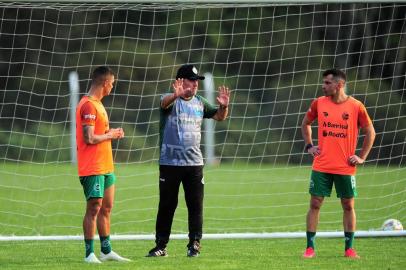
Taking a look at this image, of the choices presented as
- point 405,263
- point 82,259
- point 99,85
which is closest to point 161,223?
point 82,259

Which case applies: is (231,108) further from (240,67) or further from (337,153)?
(337,153)

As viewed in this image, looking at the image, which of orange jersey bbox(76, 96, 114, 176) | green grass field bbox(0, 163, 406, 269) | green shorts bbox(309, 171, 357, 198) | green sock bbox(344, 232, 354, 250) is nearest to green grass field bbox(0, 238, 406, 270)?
green grass field bbox(0, 163, 406, 269)

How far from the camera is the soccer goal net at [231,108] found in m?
14.6

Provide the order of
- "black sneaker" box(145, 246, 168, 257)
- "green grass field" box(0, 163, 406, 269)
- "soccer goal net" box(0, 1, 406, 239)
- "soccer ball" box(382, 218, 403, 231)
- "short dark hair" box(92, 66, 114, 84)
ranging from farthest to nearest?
"soccer goal net" box(0, 1, 406, 239) → "soccer ball" box(382, 218, 403, 231) → "black sneaker" box(145, 246, 168, 257) → "green grass field" box(0, 163, 406, 269) → "short dark hair" box(92, 66, 114, 84)

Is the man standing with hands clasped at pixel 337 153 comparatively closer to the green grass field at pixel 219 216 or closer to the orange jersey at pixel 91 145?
the green grass field at pixel 219 216

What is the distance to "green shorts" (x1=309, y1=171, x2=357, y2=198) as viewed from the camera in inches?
387

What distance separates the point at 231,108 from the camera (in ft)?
73.1

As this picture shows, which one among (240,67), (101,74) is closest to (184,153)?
(101,74)

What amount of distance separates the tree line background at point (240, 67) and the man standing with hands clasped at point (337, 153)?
286 cm

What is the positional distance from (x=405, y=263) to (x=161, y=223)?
2.37m

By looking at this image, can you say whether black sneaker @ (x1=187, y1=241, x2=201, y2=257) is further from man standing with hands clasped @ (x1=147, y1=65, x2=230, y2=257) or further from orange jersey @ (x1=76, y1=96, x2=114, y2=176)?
orange jersey @ (x1=76, y1=96, x2=114, y2=176)

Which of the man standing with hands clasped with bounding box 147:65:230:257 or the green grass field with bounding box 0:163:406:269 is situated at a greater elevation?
the man standing with hands clasped with bounding box 147:65:230:257

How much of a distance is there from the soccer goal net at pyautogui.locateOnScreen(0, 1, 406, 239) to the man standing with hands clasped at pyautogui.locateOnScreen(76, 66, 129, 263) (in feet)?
7.63

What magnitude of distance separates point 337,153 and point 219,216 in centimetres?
586
